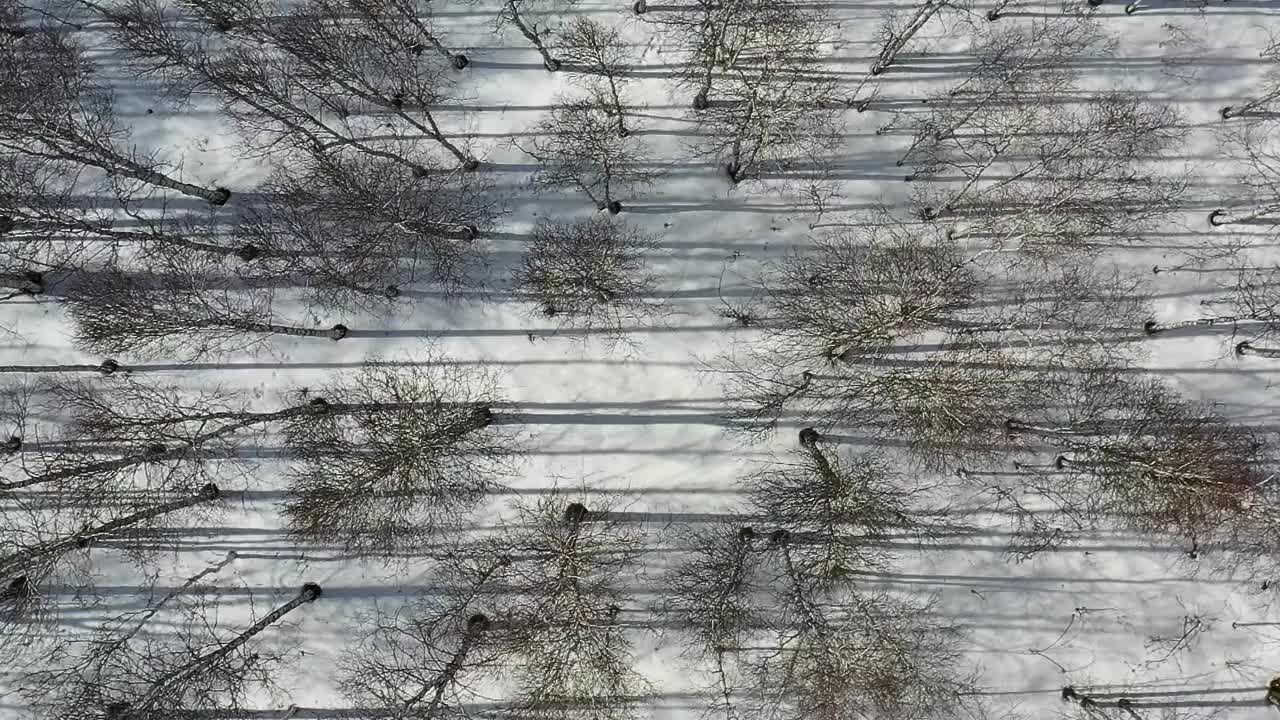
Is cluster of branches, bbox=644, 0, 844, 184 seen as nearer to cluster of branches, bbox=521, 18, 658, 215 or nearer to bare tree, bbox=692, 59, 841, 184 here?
bare tree, bbox=692, 59, 841, 184

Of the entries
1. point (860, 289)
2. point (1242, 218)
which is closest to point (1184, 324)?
point (1242, 218)

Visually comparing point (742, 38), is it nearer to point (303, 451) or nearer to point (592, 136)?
point (592, 136)

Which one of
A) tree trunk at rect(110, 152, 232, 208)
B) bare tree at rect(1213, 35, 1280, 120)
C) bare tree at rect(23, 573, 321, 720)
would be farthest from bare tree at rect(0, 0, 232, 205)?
bare tree at rect(1213, 35, 1280, 120)

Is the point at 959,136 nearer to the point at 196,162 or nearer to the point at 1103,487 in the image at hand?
the point at 1103,487

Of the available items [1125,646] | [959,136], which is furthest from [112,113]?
[1125,646]

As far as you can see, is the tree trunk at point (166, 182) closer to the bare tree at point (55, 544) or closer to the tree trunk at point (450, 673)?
the bare tree at point (55, 544)

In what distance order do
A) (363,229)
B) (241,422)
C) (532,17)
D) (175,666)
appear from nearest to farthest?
(241,422) → (175,666) → (363,229) → (532,17)

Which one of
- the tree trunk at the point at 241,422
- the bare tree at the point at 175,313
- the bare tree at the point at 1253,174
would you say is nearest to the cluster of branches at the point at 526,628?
the tree trunk at the point at 241,422
